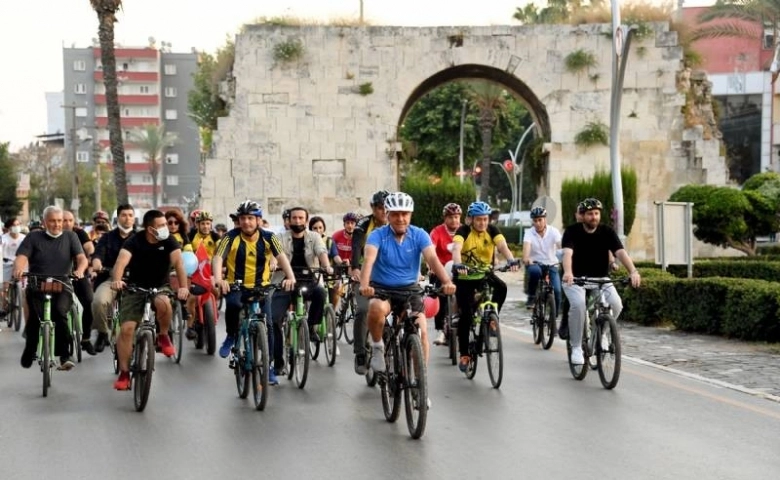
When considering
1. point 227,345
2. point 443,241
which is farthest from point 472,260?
point 227,345

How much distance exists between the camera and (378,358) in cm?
894

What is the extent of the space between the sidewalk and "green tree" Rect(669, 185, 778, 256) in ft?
31.4

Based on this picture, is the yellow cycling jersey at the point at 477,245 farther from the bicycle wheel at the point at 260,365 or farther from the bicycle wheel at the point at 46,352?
→ the bicycle wheel at the point at 46,352

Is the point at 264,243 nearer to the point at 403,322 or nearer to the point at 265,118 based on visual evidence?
the point at 403,322

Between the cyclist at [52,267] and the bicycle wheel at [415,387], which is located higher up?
the cyclist at [52,267]

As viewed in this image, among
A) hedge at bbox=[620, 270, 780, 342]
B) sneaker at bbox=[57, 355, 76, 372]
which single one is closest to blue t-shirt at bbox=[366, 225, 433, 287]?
sneaker at bbox=[57, 355, 76, 372]

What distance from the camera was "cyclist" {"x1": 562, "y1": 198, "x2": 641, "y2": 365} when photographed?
11.1 meters

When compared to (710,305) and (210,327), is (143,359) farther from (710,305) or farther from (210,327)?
(710,305)

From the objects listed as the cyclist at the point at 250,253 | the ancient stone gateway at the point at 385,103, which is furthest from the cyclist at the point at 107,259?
the ancient stone gateway at the point at 385,103

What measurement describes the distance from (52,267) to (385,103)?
829 inches

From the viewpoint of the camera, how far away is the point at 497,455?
24.3ft

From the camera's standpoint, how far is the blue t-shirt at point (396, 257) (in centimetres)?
895

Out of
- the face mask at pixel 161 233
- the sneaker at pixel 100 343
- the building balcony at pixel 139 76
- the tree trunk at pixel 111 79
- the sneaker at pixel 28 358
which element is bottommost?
the sneaker at pixel 100 343

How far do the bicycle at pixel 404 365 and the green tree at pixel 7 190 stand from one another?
173 ft
